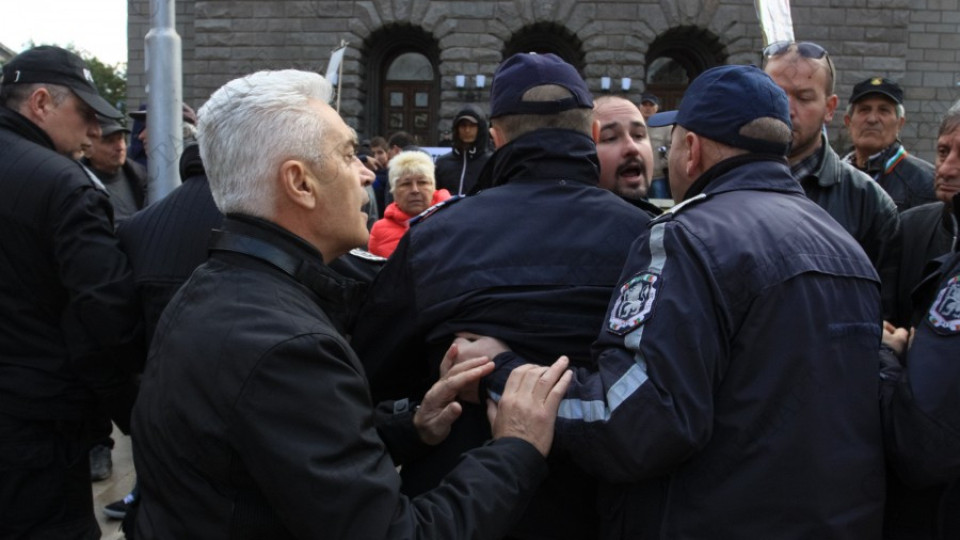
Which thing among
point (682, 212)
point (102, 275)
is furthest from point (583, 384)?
point (102, 275)

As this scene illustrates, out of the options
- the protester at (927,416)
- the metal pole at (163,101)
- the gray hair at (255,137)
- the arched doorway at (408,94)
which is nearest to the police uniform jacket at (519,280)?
the gray hair at (255,137)

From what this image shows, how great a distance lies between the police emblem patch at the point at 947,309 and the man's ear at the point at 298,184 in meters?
1.39

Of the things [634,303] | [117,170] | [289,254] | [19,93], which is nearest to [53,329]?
[19,93]

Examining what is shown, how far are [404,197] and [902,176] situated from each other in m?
3.24

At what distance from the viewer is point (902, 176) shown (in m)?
4.89

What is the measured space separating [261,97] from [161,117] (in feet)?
13.3

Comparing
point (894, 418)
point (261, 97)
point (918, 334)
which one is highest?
point (261, 97)

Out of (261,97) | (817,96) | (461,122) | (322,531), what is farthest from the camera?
(461,122)

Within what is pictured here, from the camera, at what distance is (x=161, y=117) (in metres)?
5.35

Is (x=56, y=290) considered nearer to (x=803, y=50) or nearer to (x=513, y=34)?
(x=803, y=50)

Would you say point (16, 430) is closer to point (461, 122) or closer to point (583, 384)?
point (583, 384)

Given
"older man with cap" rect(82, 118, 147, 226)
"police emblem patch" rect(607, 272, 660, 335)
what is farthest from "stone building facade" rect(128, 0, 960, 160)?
"police emblem patch" rect(607, 272, 660, 335)

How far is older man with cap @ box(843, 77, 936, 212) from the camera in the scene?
4832 millimetres

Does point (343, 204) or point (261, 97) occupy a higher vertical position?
point (261, 97)
